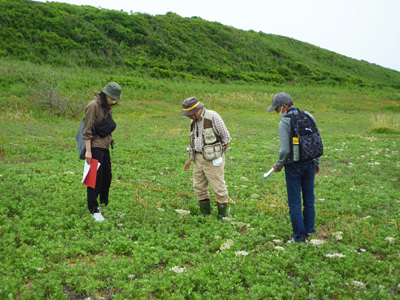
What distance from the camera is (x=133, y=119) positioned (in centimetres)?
2145

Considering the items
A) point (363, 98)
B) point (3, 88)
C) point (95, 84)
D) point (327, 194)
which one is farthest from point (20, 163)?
point (363, 98)

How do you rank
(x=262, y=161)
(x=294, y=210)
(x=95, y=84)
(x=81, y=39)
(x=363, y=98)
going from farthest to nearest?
(x=363, y=98), (x=81, y=39), (x=95, y=84), (x=262, y=161), (x=294, y=210)

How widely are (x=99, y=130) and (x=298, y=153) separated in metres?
3.35

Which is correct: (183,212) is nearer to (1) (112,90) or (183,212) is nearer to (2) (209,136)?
(2) (209,136)

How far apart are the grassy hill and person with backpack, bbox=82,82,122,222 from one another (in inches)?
1115

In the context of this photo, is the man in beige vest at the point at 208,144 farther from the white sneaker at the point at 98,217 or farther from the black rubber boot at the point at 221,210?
the white sneaker at the point at 98,217

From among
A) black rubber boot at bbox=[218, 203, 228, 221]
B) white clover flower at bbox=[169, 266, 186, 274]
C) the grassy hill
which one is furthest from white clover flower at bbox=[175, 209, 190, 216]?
the grassy hill

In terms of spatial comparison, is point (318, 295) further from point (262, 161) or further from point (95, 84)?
point (95, 84)

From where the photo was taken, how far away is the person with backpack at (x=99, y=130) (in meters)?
5.99

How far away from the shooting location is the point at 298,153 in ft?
17.0

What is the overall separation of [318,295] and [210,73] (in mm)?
38193

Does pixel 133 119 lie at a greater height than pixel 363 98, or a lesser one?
lesser

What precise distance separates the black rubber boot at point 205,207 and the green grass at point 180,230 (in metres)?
0.20

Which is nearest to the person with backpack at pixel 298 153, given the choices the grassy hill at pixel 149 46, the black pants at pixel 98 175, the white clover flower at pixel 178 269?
the white clover flower at pixel 178 269
